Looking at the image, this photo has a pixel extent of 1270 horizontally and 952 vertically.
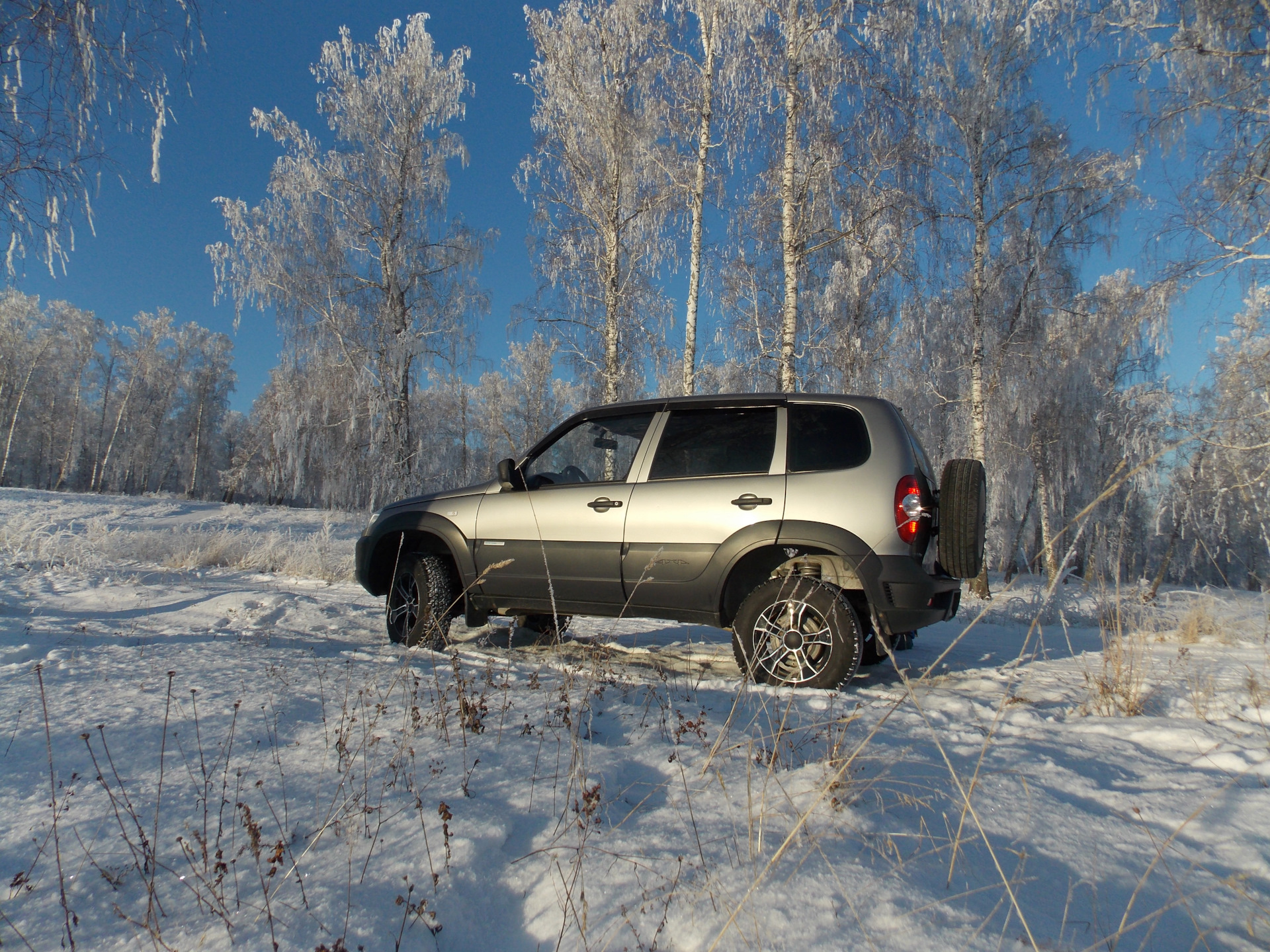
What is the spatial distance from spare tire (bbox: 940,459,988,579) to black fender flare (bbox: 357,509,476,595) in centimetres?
311

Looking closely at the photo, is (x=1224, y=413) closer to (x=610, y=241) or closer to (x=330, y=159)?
(x=610, y=241)

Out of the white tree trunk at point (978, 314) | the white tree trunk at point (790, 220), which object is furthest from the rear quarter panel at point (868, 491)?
the white tree trunk at point (978, 314)

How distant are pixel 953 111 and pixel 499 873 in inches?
578

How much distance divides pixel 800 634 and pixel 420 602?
2.69 meters

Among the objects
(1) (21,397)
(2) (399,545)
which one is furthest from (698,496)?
(1) (21,397)

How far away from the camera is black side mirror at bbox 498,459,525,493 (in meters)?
4.35

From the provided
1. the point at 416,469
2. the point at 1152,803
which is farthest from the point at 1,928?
the point at 416,469

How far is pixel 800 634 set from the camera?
3492 mm

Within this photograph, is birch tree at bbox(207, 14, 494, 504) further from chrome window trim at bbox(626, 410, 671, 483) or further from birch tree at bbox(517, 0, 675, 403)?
chrome window trim at bbox(626, 410, 671, 483)

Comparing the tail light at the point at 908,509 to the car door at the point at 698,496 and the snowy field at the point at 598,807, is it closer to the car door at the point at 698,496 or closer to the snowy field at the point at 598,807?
the car door at the point at 698,496

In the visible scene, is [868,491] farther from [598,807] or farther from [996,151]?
[996,151]

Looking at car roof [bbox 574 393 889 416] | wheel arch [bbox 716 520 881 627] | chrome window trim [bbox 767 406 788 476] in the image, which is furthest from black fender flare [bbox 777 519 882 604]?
car roof [bbox 574 393 889 416]

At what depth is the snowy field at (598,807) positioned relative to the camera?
1.31 meters

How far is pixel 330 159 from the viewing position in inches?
548
